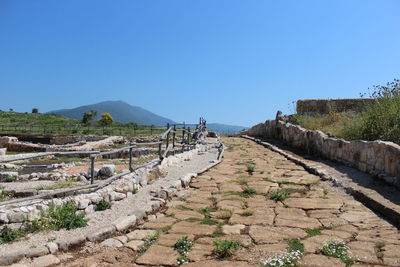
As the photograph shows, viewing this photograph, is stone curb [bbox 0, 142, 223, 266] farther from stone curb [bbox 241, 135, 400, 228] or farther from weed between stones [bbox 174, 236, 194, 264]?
stone curb [bbox 241, 135, 400, 228]

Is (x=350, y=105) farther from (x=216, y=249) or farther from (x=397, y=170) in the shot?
(x=216, y=249)

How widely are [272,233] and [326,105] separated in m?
15.5

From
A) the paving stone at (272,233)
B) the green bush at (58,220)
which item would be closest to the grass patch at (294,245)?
the paving stone at (272,233)

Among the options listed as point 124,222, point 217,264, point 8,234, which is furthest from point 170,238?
point 8,234

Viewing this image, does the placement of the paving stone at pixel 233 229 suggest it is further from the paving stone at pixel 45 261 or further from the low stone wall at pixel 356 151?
the low stone wall at pixel 356 151

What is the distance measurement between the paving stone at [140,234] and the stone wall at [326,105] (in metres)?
14.9

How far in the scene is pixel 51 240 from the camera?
435cm

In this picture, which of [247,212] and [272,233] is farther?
[247,212]

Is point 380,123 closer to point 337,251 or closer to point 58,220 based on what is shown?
point 337,251

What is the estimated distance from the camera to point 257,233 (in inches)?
184

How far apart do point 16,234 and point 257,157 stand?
9003mm

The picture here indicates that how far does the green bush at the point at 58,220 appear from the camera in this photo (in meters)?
4.70

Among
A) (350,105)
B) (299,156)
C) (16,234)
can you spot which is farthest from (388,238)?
(350,105)

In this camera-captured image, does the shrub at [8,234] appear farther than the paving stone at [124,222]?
No
